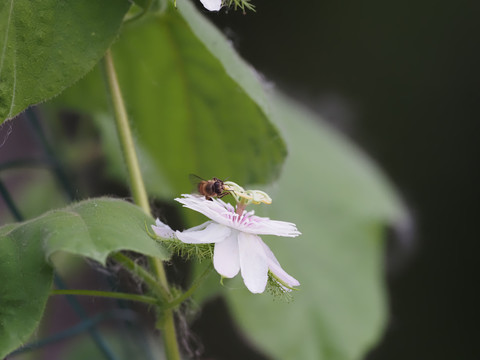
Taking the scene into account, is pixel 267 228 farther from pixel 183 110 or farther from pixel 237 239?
pixel 183 110

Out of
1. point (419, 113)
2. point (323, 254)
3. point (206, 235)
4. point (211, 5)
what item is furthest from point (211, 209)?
point (419, 113)

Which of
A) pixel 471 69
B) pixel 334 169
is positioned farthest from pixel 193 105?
pixel 471 69

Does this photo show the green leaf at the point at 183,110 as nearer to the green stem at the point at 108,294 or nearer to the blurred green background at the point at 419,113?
the green stem at the point at 108,294

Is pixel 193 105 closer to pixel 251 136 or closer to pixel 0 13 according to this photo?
pixel 251 136

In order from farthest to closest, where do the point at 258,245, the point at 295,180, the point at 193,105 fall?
the point at 295,180, the point at 193,105, the point at 258,245

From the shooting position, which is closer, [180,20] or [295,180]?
[180,20]
